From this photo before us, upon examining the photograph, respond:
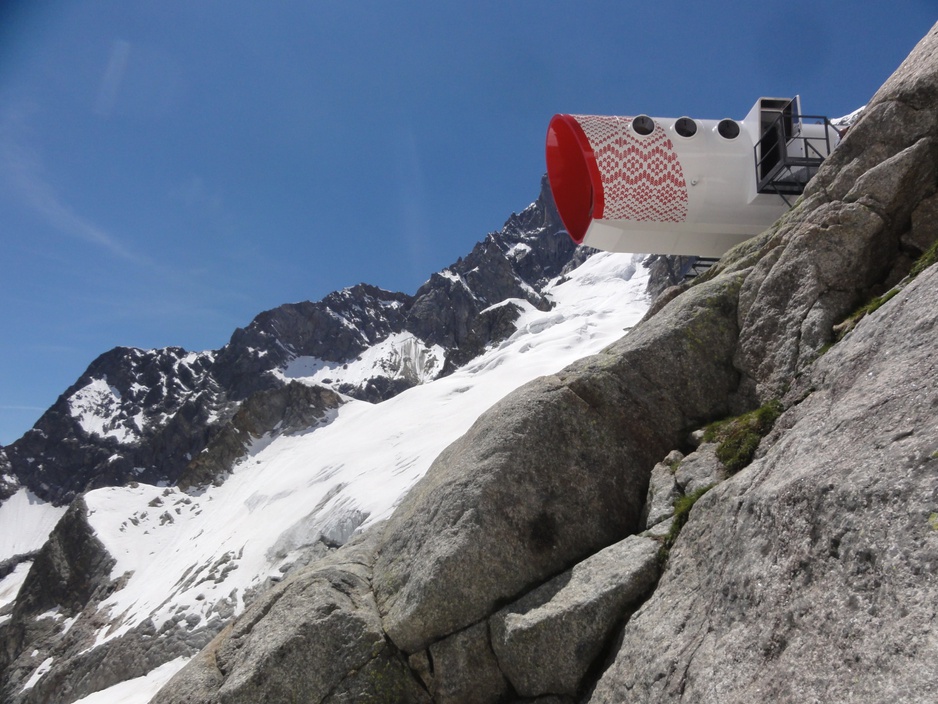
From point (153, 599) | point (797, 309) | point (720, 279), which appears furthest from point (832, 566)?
point (153, 599)

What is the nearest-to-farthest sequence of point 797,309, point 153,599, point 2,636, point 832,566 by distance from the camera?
point 832,566, point 797,309, point 153,599, point 2,636

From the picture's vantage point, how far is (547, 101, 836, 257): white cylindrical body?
653 inches

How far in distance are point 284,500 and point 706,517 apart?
134ft

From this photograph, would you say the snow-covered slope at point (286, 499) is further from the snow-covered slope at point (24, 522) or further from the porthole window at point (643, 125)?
the snow-covered slope at point (24, 522)

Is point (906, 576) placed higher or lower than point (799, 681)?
higher

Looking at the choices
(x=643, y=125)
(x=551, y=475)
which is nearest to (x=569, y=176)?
(x=643, y=125)

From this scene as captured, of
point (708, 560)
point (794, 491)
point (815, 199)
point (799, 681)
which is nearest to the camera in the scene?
point (799, 681)

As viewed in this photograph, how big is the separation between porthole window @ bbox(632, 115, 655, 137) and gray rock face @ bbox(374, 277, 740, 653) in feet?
20.2

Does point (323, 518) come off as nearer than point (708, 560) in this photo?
No

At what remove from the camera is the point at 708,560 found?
7465mm

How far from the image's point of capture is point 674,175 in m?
16.7

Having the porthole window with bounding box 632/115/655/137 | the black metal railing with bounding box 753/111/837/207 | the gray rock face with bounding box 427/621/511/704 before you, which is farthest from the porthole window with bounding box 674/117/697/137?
the gray rock face with bounding box 427/621/511/704

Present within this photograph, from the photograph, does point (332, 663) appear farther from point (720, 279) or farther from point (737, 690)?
point (720, 279)

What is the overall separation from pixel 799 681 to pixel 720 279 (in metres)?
8.12
